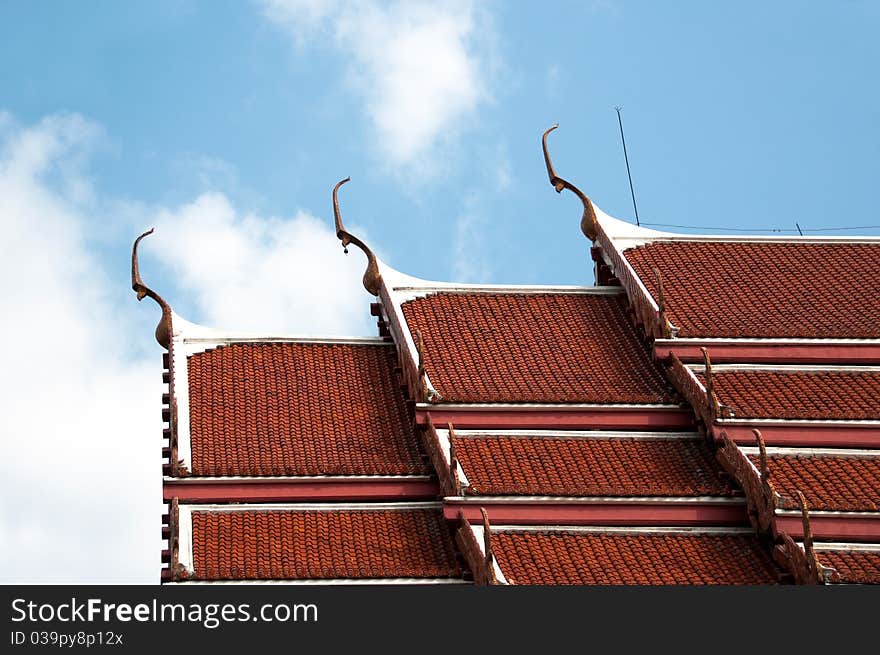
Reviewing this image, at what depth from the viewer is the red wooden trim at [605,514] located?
26500 millimetres

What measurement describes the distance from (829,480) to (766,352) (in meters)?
3.11

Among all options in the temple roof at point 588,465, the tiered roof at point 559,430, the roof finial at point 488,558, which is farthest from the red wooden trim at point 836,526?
the roof finial at point 488,558

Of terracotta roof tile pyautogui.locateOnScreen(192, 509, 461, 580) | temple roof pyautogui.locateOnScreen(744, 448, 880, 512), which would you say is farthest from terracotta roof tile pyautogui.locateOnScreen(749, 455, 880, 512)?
terracotta roof tile pyautogui.locateOnScreen(192, 509, 461, 580)

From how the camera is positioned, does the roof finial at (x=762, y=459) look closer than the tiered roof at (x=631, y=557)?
No

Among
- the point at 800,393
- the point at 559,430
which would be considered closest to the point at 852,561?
the point at 800,393

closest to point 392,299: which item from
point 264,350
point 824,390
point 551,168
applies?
point 264,350

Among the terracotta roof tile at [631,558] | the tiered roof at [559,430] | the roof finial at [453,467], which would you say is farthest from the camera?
the roof finial at [453,467]

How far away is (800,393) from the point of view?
2877 cm

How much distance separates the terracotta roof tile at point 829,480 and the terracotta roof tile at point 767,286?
9.25ft

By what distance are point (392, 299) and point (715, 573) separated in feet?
25.7

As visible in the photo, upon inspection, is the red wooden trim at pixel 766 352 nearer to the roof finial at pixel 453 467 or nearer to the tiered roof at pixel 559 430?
the tiered roof at pixel 559 430

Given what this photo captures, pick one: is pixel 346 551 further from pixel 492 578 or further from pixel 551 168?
pixel 551 168

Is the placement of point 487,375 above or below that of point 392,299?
below

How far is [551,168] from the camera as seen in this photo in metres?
33.8
